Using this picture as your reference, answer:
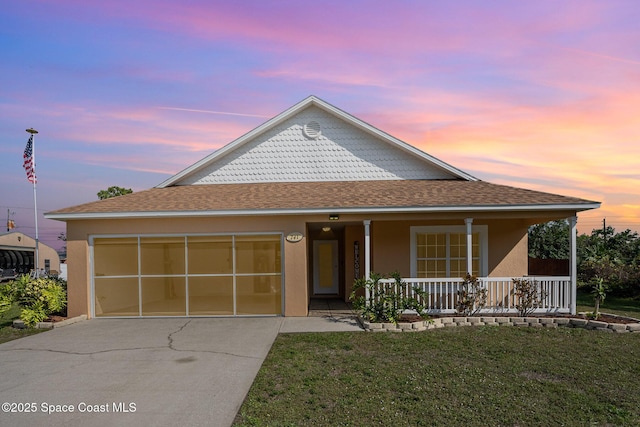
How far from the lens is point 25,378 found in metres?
7.14

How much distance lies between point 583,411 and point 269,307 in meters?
8.43

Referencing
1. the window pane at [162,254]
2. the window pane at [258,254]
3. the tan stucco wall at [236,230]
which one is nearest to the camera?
the tan stucco wall at [236,230]

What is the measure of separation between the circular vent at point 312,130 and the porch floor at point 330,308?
19.2 feet

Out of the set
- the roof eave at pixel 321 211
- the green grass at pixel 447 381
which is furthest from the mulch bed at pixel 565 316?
the roof eave at pixel 321 211

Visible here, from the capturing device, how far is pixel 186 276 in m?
12.5

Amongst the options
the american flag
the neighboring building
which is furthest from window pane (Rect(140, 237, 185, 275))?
the neighboring building

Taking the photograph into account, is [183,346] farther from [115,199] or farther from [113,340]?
[115,199]

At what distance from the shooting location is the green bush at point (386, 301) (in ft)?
35.6

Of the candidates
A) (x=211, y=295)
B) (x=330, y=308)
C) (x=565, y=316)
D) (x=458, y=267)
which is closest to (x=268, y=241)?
(x=211, y=295)

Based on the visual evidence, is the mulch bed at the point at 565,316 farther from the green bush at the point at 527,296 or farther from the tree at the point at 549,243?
the tree at the point at 549,243

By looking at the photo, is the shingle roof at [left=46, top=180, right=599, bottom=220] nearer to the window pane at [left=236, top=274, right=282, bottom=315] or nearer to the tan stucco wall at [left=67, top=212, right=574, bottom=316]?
the tan stucco wall at [left=67, top=212, right=574, bottom=316]

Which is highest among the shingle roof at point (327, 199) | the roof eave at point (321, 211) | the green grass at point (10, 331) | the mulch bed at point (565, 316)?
the shingle roof at point (327, 199)

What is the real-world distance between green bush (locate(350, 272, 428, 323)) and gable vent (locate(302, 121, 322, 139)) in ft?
20.0

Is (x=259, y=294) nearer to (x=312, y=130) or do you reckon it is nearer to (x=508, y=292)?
(x=312, y=130)
